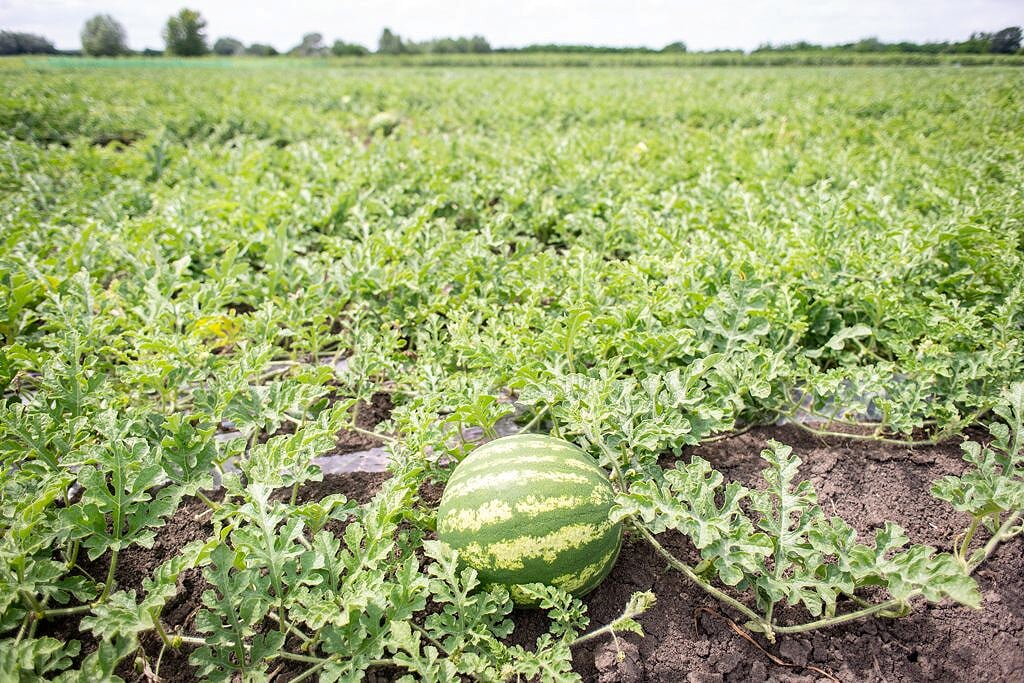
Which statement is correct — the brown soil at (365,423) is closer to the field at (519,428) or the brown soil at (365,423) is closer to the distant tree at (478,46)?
the field at (519,428)

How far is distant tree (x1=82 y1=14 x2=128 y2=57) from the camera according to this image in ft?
189

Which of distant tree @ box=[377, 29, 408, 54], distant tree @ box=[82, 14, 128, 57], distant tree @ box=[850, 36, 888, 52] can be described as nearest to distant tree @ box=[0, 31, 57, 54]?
distant tree @ box=[82, 14, 128, 57]

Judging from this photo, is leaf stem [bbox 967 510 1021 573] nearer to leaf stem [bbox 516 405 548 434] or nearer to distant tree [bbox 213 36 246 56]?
leaf stem [bbox 516 405 548 434]

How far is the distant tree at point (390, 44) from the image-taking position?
6500cm

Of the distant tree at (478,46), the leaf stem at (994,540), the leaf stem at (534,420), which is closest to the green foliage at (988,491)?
the leaf stem at (994,540)

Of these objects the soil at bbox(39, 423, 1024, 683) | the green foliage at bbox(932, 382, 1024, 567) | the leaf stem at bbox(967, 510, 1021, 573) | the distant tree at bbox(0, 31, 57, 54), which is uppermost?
the distant tree at bbox(0, 31, 57, 54)

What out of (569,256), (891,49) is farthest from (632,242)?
(891,49)

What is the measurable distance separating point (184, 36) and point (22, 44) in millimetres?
43806

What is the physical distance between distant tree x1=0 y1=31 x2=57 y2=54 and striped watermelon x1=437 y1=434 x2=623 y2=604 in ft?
123

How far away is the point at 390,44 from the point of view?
6588 centimetres

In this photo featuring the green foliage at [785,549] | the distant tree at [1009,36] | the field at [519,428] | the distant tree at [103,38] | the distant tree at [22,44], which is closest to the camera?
the green foliage at [785,549]

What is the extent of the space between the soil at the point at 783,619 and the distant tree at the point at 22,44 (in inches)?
1455

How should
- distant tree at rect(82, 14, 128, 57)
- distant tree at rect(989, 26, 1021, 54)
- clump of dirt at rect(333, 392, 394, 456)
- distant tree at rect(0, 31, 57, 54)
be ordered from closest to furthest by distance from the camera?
clump of dirt at rect(333, 392, 394, 456), distant tree at rect(989, 26, 1021, 54), distant tree at rect(0, 31, 57, 54), distant tree at rect(82, 14, 128, 57)

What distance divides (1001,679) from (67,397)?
350cm
